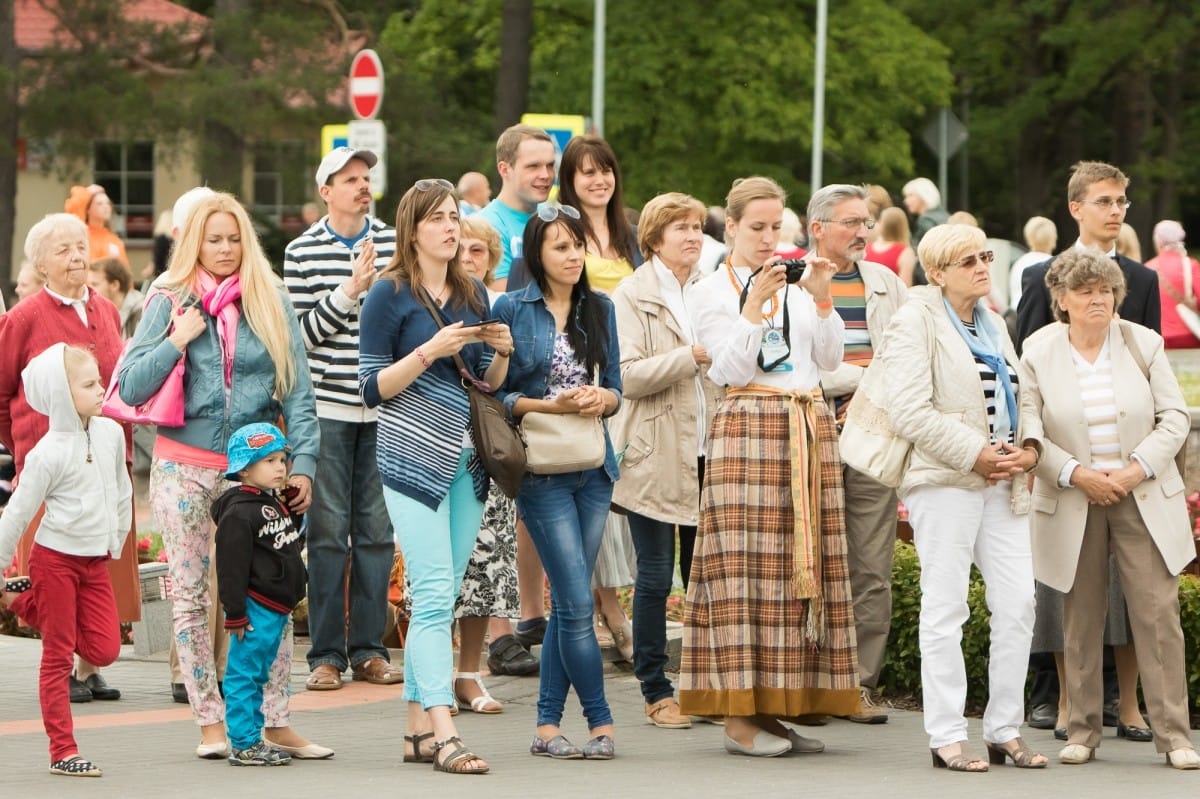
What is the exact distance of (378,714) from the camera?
8.80 m

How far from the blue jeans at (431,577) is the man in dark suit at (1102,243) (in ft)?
9.03

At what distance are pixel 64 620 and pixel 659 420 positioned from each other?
2.43 meters

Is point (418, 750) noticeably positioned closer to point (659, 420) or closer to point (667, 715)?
point (667, 715)

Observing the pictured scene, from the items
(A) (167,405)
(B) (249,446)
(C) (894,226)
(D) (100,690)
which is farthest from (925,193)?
(B) (249,446)

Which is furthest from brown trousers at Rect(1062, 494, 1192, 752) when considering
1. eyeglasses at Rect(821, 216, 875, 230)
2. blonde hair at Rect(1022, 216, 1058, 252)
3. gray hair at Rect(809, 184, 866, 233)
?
blonde hair at Rect(1022, 216, 1058, 252)

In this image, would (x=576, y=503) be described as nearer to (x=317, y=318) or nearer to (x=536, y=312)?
(x=536, y=312)

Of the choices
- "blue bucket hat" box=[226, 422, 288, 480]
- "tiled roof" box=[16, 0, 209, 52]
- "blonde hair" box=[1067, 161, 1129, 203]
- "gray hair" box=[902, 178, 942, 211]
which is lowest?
"blue bucket hat" box=[226, 422, 288, 480]

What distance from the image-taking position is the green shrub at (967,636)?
8750mm

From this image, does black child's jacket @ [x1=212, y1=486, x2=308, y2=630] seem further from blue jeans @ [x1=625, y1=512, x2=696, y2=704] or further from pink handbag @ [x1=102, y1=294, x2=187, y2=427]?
blue jeans @ [x1=625, y1=512, x2=696, y2=704]

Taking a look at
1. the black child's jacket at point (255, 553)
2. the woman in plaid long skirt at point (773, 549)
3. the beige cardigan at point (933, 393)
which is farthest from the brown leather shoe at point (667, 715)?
the black child's jacket at point (255, 553)

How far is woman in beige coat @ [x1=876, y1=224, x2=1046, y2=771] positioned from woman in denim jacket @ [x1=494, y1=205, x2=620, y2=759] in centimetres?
106

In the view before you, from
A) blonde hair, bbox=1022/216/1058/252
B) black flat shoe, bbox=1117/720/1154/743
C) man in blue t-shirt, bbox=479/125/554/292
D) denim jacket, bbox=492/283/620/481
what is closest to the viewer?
denim jacket, bbox=492/283/620/481

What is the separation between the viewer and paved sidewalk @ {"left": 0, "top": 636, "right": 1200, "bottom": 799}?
284 inches

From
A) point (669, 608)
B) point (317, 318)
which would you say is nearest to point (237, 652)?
point (317, 318)
